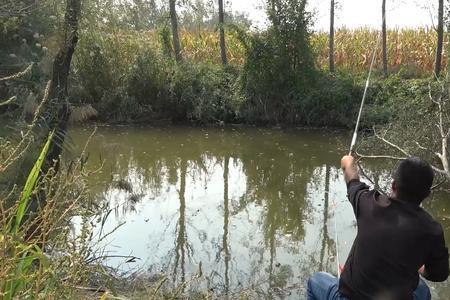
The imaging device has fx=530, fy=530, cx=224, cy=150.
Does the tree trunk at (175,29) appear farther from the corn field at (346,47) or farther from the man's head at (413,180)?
the man's head at (413,180)

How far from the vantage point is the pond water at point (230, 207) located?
6.04 meters

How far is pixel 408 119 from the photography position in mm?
9062

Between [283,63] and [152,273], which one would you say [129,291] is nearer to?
[152,273]

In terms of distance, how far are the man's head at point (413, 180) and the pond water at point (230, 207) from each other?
4.22 ft

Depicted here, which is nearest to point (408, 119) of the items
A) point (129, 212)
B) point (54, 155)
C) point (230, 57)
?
point (129, 212)

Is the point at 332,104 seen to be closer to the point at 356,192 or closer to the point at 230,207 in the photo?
the point at 230,207

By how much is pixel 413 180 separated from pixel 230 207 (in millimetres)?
6140

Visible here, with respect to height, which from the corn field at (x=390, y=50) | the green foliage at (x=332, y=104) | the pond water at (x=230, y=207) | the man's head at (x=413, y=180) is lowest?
the pond water at (x=230, y=207)

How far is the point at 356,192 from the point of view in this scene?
2.68 metres

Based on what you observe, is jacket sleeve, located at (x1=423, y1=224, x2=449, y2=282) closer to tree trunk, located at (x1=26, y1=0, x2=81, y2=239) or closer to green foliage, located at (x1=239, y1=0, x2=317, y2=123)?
tree trunk, located at (x1=26, y1=0, x2=81, y2=239)

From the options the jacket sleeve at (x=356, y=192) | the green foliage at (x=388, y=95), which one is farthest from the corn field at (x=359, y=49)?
the jacket sleeve at (x=356, y=192)

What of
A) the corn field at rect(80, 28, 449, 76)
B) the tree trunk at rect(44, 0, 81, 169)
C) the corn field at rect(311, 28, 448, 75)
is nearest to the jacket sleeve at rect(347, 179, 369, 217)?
the tree trunk at rect(44, 0, 81, 169)

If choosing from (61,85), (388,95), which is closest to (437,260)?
(61,85)

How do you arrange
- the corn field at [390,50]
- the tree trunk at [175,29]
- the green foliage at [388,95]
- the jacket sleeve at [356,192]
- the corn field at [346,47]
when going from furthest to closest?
the corn field at [390,50] < the tree trunk at [175,29] < the corn field at [346,47] < the green foliage at [388,95] < the jacket sleeve at [356,192]
